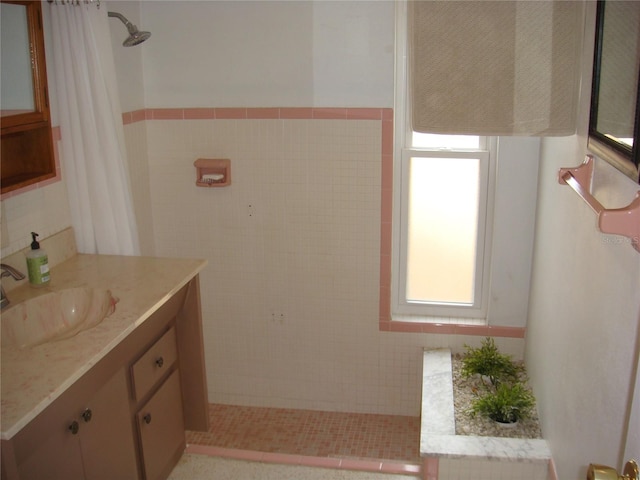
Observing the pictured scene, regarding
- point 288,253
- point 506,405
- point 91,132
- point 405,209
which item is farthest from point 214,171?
point 506,405

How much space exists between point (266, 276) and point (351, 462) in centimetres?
106

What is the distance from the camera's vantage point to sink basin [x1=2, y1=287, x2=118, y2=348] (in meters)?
2.15

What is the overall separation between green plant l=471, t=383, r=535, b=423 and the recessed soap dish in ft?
5.33

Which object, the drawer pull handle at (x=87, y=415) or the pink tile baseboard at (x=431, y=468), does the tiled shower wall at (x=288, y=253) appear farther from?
the drawer pull handle at (x=87, y=415)

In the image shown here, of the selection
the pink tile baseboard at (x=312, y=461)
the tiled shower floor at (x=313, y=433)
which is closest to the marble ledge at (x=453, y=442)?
the pink tile baseboard at (x=312, y=461)

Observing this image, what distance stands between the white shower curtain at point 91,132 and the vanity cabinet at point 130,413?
445 mm

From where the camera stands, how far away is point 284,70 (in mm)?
3219

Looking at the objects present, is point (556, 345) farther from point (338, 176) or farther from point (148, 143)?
point (148, 143)

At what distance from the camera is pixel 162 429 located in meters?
2.53

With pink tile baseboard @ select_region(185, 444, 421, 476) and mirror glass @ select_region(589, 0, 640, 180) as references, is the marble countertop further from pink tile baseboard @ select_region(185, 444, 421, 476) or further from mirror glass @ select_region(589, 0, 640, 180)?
mirror glass @ select_region(589, 0, 640, 180)

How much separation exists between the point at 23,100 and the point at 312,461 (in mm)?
1886

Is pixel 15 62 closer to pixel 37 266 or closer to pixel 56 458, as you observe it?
pixel 37 266

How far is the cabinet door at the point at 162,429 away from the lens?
7.77ft

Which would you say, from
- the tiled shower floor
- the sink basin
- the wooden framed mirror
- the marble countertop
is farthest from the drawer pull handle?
the tiled shower floor
